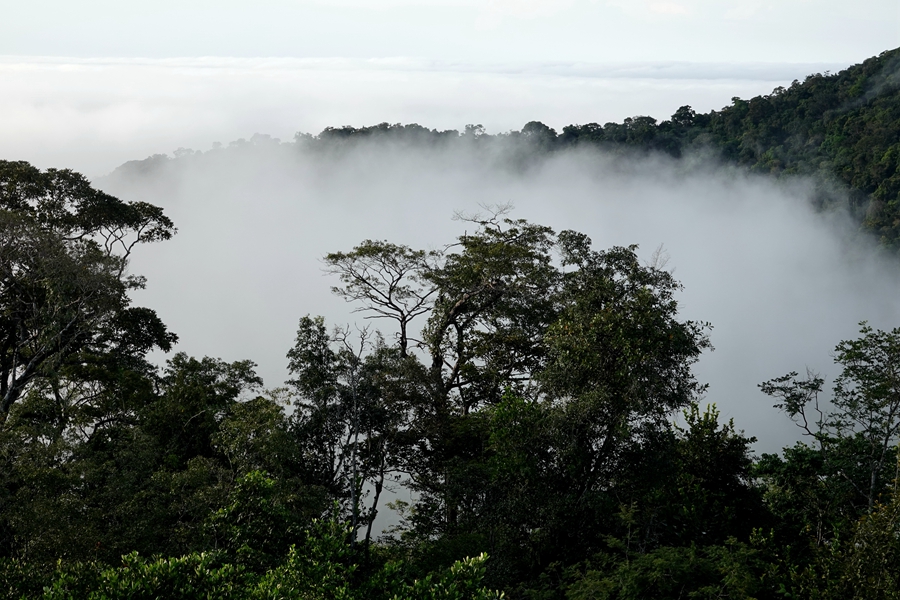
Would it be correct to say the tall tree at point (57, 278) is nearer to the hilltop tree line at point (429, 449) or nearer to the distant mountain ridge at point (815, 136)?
the hilltop tree line at point (429, 449)

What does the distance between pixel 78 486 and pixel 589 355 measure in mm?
8633

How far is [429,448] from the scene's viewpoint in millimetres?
18406

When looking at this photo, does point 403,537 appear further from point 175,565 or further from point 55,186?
point 55,186

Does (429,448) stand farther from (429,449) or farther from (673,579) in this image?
(673,579)

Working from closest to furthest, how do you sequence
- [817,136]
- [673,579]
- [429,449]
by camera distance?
[673,579] < [429,449] < [817,136]

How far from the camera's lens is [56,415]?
15328 mm

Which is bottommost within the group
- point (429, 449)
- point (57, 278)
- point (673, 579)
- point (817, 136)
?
point (673, 579)

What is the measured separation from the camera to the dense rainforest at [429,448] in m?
10.2

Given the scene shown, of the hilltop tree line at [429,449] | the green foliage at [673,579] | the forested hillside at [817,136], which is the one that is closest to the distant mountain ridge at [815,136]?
the forested hillside at [817,136]

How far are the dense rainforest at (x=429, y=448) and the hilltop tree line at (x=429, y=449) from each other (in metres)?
0.06

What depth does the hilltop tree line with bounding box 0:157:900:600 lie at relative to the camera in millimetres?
10211

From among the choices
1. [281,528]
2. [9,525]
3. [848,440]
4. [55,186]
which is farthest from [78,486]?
[848,440]

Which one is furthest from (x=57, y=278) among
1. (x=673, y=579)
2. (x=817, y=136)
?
(x=817, y=136)

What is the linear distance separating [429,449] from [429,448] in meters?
0.05
